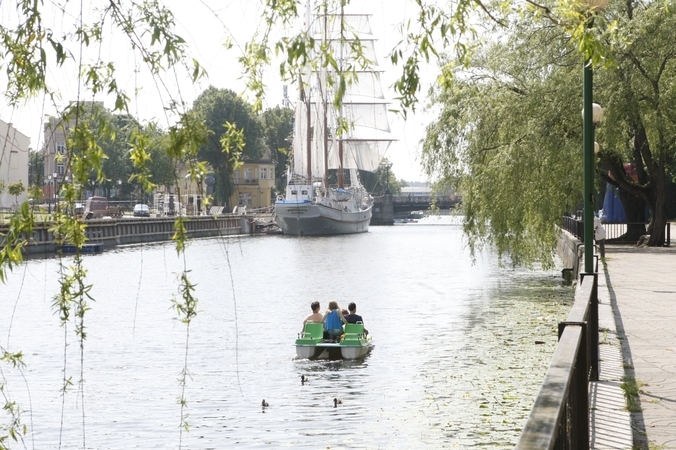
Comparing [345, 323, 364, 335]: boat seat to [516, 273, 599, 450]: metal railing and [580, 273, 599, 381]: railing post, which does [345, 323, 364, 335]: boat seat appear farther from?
[516, 273, 599, 450]: metal railing

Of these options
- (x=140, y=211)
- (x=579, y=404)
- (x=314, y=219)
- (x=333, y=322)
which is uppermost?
(x=140, y=211)

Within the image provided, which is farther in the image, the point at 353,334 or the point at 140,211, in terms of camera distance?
the point at 140,211

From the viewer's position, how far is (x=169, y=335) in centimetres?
2395

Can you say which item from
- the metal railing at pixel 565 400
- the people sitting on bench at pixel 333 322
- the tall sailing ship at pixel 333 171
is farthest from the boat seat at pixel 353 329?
the tall sailing ship at pixel 333 171

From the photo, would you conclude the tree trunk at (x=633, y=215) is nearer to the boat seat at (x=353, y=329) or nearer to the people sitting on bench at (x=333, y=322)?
the people sitting on bench at (x=333, y=322)

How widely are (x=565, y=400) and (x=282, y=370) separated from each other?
14516 mm

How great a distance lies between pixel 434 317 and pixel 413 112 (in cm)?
2194

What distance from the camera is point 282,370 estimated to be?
1856 centimetres

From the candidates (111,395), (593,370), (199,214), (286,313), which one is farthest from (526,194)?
(199,214)

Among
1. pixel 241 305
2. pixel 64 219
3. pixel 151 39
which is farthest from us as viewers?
pixel 241 305

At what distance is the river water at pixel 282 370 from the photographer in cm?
1308

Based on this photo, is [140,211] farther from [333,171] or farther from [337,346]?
[337,346]

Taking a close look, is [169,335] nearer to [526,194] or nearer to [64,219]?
[526,194]

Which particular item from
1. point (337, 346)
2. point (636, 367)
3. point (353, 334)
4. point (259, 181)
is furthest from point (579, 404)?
point (259, 181)
